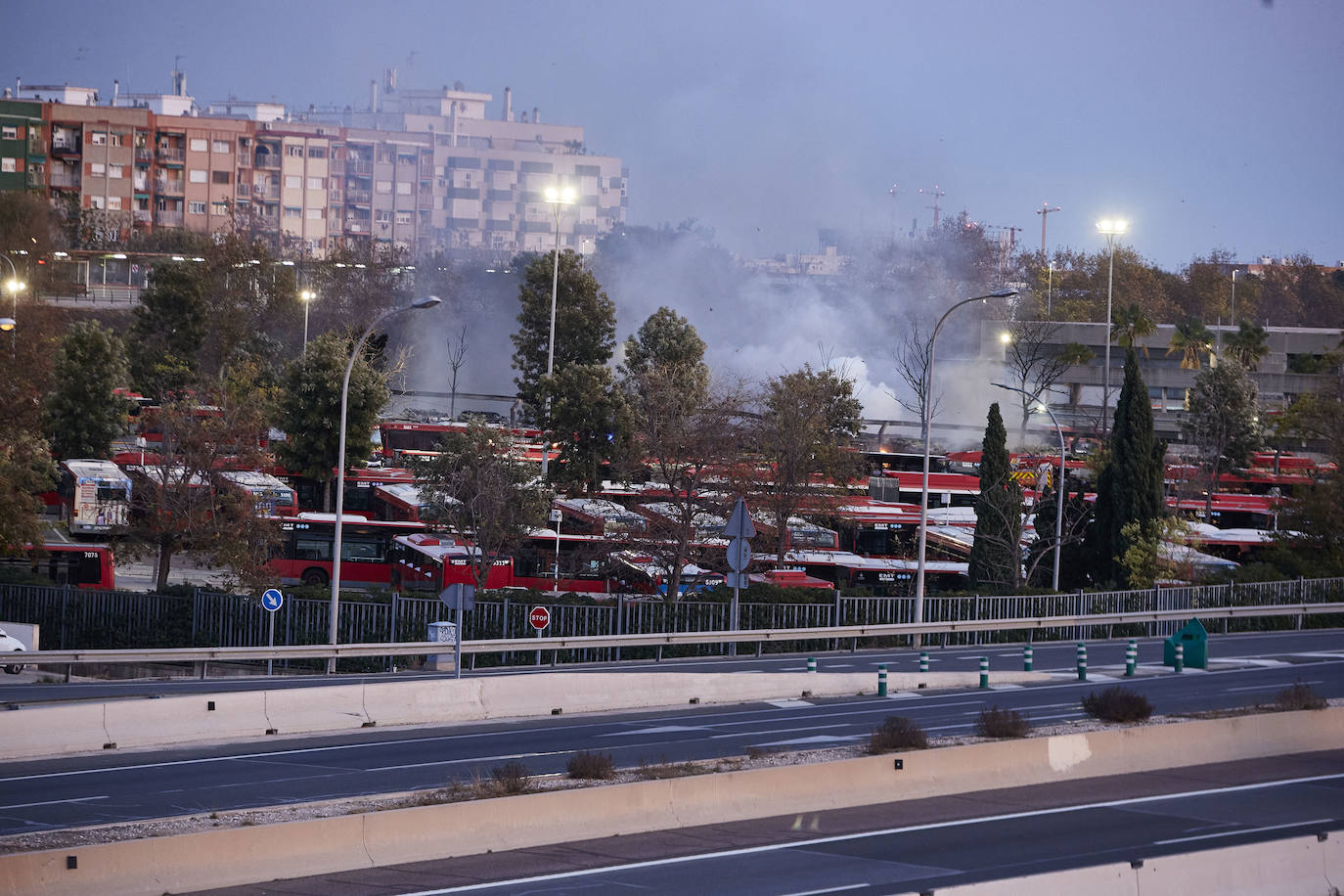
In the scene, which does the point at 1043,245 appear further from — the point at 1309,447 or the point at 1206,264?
the point at 1309,447

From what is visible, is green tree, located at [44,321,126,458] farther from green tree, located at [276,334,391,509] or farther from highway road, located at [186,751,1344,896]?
highway road, located at [186,751,1344,896]

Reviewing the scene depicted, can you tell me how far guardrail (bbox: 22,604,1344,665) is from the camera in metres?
25.7

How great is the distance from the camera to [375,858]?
13.3 metres

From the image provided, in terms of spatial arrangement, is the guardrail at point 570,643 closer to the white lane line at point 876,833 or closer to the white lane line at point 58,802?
the white lane line at point 58,802

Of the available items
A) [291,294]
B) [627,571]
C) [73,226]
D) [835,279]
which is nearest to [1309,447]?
[627,571]

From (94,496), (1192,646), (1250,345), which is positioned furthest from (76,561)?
(1250,345)

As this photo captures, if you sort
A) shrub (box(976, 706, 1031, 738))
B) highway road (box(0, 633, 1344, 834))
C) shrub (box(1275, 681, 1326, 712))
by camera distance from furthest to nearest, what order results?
shrub (box(1275, 681, 1326, 712))
shrub (box(976, 706, 1031, 738))
highway road (box(0, 633, 1344, 834))

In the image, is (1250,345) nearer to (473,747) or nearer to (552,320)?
(552,320)

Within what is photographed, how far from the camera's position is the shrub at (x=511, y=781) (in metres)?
15.4

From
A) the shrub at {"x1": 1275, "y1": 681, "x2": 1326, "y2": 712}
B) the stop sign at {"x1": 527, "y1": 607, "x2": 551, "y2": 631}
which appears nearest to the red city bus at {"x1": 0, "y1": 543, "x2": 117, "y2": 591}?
the stop sign at {"x1": 527, "y1": 607, "x2": 551, "y2": 631}

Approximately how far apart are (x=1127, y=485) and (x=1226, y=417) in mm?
28449

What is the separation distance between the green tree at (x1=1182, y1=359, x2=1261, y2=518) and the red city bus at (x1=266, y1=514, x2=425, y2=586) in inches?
1677

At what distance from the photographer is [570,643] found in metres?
28.7

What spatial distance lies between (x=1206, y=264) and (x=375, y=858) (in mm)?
146913
